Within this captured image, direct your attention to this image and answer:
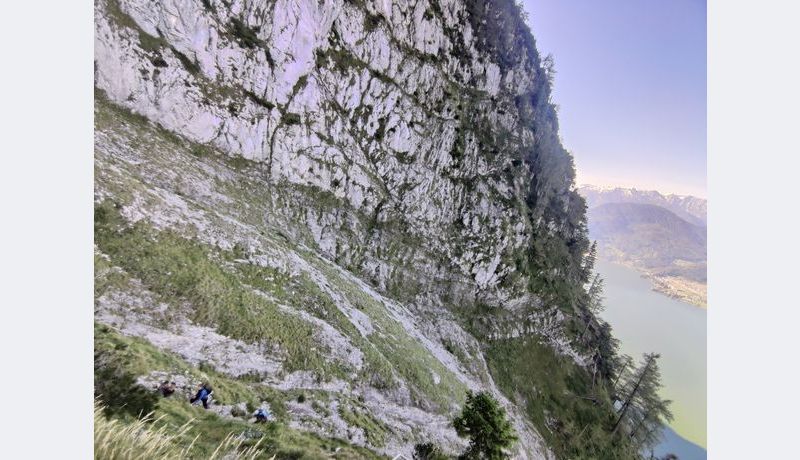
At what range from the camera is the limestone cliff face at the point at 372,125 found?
78.7ft

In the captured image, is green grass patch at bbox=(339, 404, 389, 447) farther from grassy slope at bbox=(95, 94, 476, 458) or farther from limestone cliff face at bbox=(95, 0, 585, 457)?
limestone cliff face at bbox=(95, 0, 585, 457)

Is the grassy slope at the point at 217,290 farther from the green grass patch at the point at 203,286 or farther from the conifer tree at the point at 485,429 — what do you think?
the conifer tree at the point at 485,429

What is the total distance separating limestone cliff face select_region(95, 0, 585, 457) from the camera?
2398cm

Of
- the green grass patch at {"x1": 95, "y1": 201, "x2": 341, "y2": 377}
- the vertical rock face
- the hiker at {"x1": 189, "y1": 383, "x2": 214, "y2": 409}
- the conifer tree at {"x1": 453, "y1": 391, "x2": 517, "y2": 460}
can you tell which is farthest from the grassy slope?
the vertical rock face

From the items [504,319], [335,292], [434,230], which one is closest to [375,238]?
[434,230]

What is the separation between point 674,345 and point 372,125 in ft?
339

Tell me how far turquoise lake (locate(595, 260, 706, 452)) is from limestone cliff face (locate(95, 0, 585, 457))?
34.6m

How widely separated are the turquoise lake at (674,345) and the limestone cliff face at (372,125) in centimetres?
3458

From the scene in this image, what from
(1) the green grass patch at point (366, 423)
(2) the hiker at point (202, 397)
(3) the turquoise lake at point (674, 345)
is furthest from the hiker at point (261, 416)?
(3) the turquoise lake at point (674, 345)

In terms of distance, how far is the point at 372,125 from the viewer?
37.7 metres

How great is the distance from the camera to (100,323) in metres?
10.3

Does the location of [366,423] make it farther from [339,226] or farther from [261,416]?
[339,226]

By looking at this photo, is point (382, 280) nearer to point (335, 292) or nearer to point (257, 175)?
point (335, 292)

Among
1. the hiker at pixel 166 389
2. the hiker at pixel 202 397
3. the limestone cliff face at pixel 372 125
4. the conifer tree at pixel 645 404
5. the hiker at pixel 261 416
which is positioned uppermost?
the limestone cliff face at pixel 372 125
